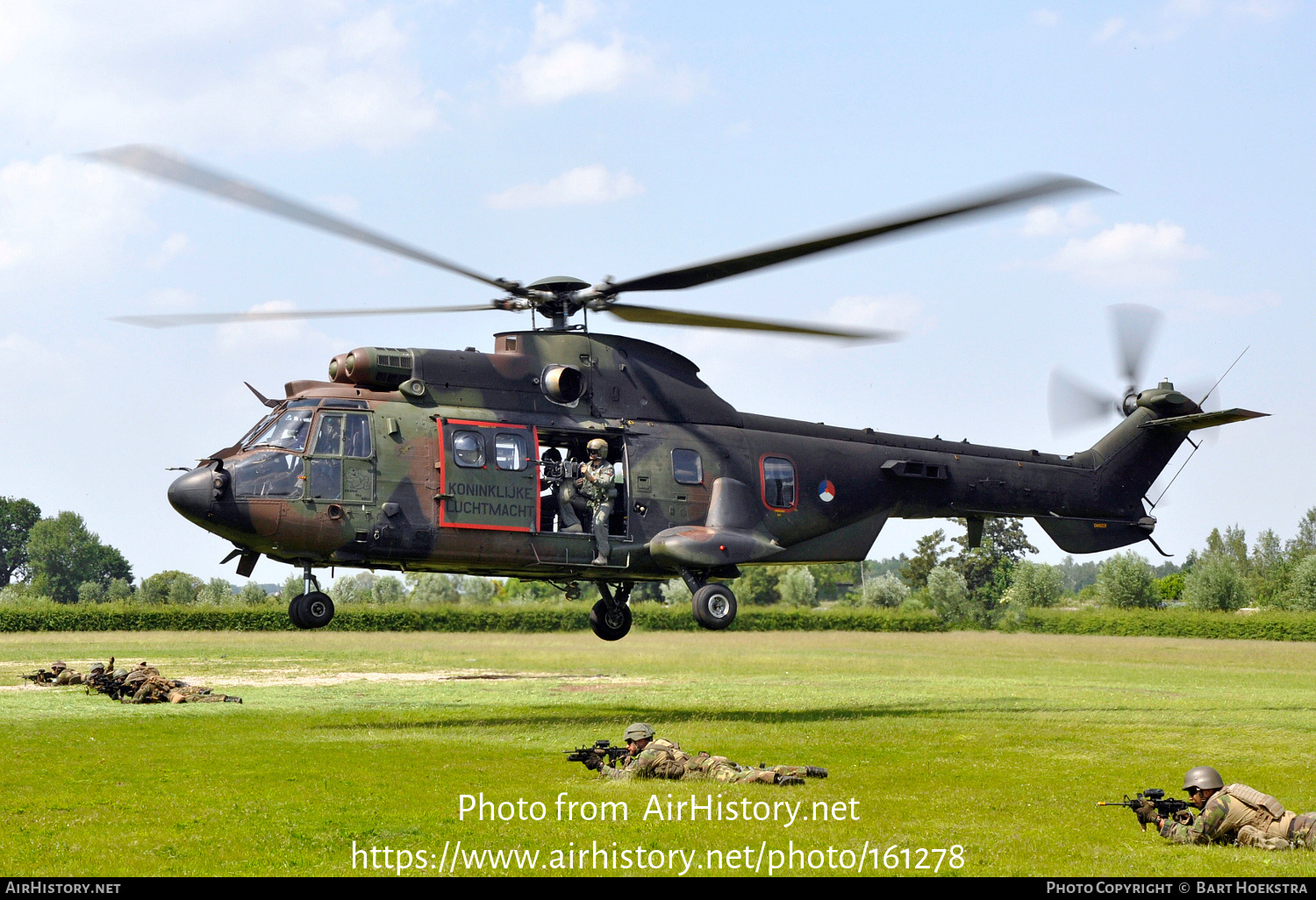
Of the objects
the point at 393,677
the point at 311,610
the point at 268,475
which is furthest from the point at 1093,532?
the point at 393,677

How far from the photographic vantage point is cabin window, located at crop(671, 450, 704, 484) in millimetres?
19547

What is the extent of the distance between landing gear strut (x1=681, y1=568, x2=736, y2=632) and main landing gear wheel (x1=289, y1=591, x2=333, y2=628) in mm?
5354

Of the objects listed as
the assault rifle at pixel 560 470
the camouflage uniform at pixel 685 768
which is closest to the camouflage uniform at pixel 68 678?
the assault rifle at pixel 560 470

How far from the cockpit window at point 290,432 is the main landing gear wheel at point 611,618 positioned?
21.2ft

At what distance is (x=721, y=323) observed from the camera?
18.9 m

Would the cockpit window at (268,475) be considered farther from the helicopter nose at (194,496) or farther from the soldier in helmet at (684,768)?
the soldier in helmet at (684,768)

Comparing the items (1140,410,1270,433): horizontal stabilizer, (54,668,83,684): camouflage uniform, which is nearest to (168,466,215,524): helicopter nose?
(54,668,83,684): camouflage uniform

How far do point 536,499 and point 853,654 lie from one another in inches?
1116

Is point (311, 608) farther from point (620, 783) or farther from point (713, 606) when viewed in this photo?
point (713, 606)

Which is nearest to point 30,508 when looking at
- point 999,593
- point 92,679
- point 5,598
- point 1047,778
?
point 5,598

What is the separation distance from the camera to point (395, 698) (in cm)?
2614
